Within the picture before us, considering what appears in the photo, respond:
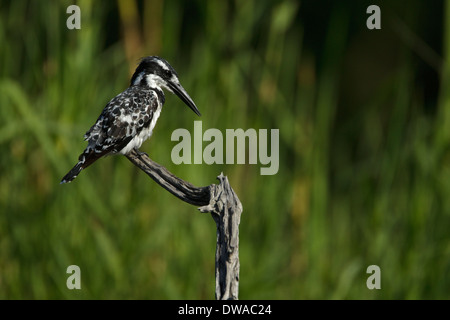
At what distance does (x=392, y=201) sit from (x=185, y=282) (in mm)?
1408

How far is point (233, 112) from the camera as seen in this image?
3.95m

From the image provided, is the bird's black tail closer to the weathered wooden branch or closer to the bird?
the bird

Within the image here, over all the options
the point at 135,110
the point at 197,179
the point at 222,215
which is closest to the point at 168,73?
the point at 135,110

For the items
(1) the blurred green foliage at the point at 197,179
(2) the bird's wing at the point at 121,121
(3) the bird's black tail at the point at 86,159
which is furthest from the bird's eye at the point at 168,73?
(1) the blurred green foliage at the point at 197,179

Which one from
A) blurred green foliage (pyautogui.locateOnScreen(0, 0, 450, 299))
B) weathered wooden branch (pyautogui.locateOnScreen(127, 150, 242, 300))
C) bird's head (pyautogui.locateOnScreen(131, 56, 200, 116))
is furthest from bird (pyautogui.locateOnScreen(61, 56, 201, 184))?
blurred green foliage (pyautogui.locateOnScreen(0, 0, 450, 299))

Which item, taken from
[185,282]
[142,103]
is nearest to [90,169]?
[185,282]

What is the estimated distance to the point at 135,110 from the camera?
250 centimetres

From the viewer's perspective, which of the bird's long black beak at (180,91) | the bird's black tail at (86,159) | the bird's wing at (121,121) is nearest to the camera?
the bird's black tail at (86,159)

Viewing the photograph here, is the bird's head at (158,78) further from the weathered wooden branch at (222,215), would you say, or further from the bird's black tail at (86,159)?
the weathered wooden branch at (222,215)

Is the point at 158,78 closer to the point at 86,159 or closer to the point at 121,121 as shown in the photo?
the point at 121,121

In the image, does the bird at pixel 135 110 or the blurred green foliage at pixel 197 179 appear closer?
the bird at pixel 135 110

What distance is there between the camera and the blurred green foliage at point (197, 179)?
3.66 meters

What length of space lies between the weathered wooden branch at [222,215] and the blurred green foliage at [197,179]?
4.85ft

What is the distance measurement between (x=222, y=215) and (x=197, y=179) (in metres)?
1.97
